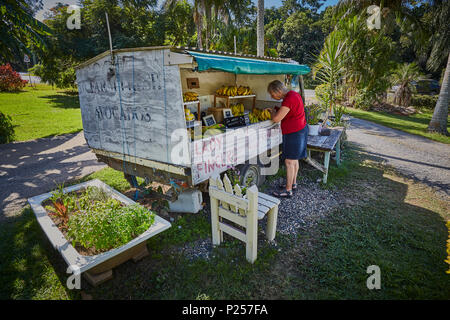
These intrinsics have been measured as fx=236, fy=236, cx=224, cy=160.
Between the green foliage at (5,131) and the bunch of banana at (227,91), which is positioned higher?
the bunch of banana at (227,91)

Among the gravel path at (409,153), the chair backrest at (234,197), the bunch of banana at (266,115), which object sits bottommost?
the gravel path at (409,153)

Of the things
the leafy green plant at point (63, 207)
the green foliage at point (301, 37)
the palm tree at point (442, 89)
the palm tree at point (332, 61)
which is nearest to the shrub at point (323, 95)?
the palm tree at point (332, 61)

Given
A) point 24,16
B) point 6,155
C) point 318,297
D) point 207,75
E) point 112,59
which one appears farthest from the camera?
point 6,155

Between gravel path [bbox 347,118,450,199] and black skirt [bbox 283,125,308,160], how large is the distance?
3.32 metres

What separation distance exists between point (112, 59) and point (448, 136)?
43.6 feet

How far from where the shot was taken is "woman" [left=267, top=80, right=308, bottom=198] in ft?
13.2

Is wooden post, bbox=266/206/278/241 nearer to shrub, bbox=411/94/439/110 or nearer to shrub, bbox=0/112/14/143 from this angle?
shrub, bbox=0/112/14/143

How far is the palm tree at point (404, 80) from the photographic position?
1722cm

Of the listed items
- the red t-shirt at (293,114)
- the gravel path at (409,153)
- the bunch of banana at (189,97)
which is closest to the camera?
the red t-shirt at (293,114)

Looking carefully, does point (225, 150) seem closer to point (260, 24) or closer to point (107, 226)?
point (107, 226)

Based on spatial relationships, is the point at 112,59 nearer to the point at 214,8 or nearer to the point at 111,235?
the point at 111,235

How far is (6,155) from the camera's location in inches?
283

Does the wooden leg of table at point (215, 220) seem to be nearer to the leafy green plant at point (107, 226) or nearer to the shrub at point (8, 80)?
the leafy green plant at point (107, 226)
